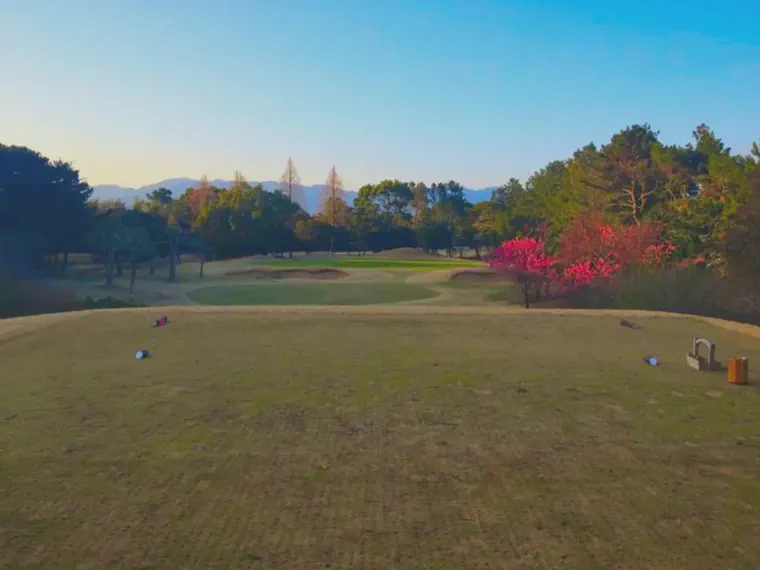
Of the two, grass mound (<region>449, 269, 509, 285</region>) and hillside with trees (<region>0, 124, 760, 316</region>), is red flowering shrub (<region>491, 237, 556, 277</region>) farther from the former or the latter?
grass mound (<region>449, 269, 509, 285</region>)

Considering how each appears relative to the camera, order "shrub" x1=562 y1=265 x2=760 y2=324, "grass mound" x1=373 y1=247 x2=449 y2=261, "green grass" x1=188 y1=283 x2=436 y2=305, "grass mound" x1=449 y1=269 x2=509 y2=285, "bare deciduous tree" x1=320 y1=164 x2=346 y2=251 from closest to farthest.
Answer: "shrub" x1=562 y1=265 x2=760 y2=324 → "green grass" x1=188 y1=283 x2=436 y2=305 → "grass mound" x1=449 y1=269 x2=509 y2=285 → "grass mound" x1=373 y1=247 x2=449 y2=261 → "bare deciduous tree" x1=320 y1=164 x2=346 y2=251

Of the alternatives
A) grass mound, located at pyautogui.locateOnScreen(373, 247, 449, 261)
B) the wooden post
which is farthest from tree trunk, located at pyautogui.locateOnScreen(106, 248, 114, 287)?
grass mound, located at pyautogui.locateOnScreen(373, 247, 449, 261)

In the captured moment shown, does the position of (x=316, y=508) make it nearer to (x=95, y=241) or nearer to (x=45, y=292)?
(x=45, y=292)

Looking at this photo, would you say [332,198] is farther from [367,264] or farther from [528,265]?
[528,265]

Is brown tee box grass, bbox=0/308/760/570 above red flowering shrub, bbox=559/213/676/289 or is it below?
below

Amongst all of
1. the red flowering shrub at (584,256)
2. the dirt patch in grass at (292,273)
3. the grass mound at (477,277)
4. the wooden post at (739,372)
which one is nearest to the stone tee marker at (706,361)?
the wooden post at (739,372)

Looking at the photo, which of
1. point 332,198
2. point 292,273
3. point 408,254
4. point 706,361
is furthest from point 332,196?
point 706,361

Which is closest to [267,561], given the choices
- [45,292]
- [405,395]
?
[405,395]

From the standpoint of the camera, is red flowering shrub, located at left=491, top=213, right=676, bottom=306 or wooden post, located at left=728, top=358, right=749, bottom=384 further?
red flowering shrub, located at left=491, top=213, right=676, bottom=306
